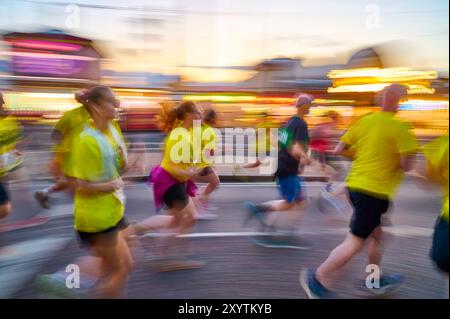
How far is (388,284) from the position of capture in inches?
122

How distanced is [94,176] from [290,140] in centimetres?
215

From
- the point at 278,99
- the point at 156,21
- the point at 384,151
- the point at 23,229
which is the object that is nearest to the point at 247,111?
the point at 278,99

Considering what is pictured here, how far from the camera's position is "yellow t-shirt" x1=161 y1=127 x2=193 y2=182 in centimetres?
329

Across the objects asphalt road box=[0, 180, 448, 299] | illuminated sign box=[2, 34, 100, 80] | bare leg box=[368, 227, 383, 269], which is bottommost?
asphalt road box=[0, 180, 448, 299]

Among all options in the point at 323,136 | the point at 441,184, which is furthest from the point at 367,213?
the point at 323,136

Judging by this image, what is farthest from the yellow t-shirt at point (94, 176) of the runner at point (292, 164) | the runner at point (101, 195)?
the runner at point (292, 164)

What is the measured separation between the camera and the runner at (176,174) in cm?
331

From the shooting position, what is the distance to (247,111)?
8.34 m

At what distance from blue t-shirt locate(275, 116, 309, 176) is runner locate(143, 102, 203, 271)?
95 centimetres

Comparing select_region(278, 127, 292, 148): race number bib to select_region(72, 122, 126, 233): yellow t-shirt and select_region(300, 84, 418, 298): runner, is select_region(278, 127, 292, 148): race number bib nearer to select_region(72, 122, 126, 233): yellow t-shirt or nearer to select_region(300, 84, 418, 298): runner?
select_region(300, 84, 418, 298): runner

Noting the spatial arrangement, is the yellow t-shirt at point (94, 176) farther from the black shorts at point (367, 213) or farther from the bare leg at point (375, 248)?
the bare leg at point (375, 248)

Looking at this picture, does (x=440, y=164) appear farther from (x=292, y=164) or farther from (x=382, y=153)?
(x=292, y=164)

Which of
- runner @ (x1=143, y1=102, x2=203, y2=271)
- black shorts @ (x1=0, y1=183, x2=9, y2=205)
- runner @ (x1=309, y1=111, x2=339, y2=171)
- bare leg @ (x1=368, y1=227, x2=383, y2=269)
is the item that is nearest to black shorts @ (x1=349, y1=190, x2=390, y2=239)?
bare leg @ (x1=368, y1=227, x2=383, y2=269)
